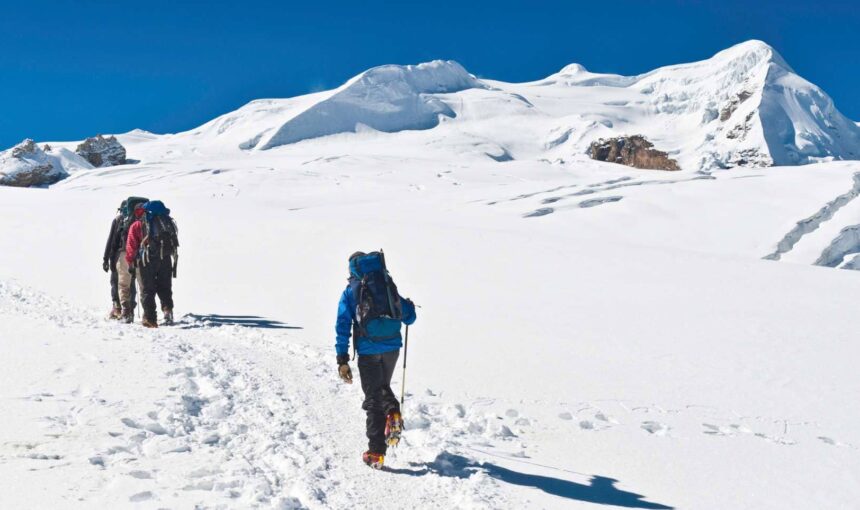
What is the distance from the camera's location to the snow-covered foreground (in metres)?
5.14

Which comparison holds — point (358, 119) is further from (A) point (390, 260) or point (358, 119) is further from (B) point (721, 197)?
(A) point (390, 260)

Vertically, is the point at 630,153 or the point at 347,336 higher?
the point at 630,153

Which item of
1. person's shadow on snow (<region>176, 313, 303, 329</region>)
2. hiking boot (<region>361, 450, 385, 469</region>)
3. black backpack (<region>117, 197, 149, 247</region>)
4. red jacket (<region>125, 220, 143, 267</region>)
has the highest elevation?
black backpack (<region>117, 197, 149, 247</region>)

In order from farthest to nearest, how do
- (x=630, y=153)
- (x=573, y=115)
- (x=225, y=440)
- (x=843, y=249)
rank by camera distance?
(x=573, y=115), (x=630, y=153), (x=843, y=249), (x=225, y=440)

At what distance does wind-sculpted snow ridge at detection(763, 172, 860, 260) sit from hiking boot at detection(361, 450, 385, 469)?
755 inches

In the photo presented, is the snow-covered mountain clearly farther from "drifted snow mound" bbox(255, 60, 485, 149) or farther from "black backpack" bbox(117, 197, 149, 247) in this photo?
"black backpack" bbox(117, 197, 149, 247)

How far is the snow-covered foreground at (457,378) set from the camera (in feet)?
16.9

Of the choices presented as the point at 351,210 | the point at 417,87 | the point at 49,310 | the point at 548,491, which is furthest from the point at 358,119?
the point at 548,491

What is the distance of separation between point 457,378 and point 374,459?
3118 millimetres

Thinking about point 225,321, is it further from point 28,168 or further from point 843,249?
point 28,168

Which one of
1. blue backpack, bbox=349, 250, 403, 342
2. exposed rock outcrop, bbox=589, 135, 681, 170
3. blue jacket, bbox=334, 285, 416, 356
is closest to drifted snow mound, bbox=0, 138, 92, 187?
blue jacket, bbox=334, 285, 416, 356

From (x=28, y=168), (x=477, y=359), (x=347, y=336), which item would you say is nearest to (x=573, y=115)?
(x=28, y=168)

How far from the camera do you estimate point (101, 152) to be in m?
76.2

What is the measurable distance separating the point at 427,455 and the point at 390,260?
13299mm
